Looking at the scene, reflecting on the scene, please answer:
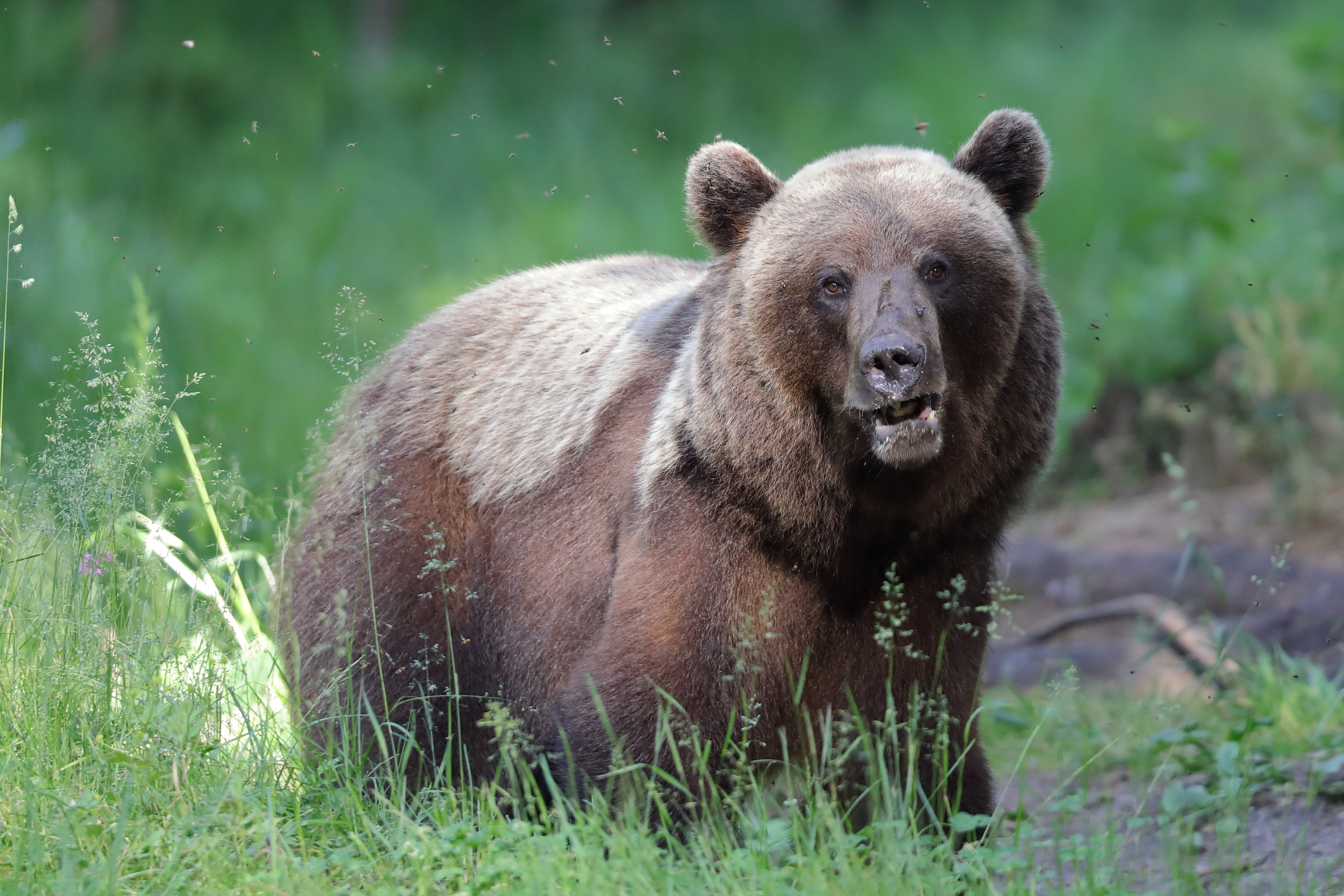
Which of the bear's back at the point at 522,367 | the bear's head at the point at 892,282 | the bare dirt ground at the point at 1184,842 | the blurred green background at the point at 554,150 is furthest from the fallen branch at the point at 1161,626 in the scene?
the blurred green background at the point at 554,150

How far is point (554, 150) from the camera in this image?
14594mm

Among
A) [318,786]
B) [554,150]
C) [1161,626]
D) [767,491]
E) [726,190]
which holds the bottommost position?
[1161,626]

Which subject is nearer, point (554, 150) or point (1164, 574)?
point (1164, 574)

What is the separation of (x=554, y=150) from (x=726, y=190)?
1092 cm

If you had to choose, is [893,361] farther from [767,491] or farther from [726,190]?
[726,190]

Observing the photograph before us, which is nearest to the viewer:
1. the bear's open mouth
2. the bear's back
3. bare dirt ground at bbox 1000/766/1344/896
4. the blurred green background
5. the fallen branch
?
bare dirt ground at bbox 1000/766/1344/896

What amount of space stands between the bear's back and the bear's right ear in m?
0.30

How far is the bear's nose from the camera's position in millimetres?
3268

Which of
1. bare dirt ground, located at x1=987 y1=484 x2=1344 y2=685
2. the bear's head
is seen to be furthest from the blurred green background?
the bear's head

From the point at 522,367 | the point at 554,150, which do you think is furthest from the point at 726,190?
the point at 554,150

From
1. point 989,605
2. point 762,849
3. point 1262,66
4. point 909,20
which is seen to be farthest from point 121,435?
point 909,20

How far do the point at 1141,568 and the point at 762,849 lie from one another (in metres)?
4.60

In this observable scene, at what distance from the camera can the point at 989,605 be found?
357 cm

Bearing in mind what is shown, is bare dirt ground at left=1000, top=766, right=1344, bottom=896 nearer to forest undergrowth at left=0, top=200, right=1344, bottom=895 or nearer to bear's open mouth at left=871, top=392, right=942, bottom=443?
forest undergrowth at left=0, top=200, right=1344, bottom=895
